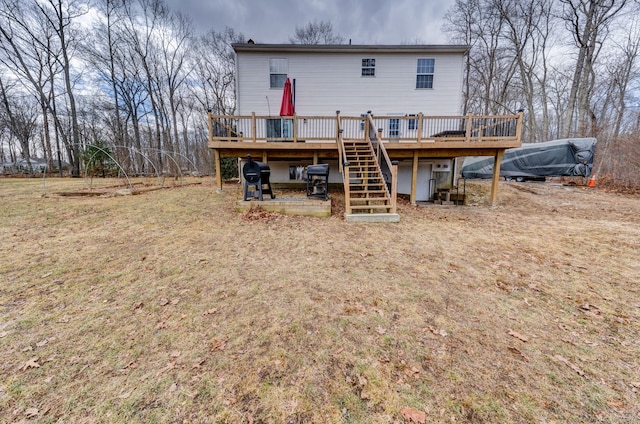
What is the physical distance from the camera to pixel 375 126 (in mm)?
9344

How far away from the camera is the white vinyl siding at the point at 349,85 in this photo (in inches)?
442

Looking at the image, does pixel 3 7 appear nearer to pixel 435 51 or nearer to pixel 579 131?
pixel 435 51

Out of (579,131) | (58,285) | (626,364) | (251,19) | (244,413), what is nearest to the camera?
(244,413)

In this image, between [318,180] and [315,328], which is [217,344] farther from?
[318,180]

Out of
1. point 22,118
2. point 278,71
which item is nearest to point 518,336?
point 278,71

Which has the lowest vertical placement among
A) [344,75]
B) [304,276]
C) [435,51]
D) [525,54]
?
[304,276]

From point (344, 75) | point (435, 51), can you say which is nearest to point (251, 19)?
point (344, 75)

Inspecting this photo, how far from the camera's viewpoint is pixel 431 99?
11.5 meters

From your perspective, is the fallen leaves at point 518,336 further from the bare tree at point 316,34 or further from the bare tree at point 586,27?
the bare tree at point 316,34

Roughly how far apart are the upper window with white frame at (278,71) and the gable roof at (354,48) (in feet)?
1.27

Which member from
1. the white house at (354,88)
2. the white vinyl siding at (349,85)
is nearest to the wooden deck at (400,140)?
the white house at (354,88)

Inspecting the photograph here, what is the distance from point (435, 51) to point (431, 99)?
6.39 feet

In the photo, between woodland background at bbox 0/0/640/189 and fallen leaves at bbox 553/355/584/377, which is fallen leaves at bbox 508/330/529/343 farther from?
woodland background at bbox 0/0/640/189

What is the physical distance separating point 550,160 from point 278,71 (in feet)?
50.4
